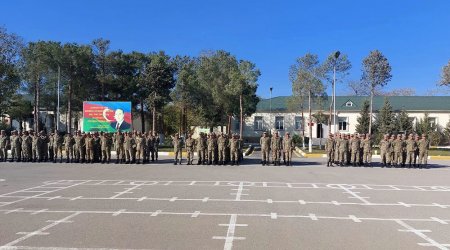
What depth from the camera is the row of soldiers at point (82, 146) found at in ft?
76.0

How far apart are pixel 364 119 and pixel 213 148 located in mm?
33807

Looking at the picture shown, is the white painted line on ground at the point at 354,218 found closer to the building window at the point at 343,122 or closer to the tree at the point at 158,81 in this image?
the tree at the point at 158,81

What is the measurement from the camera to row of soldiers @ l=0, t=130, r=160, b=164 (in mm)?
23172

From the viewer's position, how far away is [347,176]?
17641mm

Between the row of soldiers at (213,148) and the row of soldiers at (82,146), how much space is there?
6.07 ft

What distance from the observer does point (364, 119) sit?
52219mm

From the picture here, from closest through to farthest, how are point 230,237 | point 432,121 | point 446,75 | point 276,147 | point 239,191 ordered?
point 230,237 → point 239,191 → point 276,147 → point 446,75 → point 432,121

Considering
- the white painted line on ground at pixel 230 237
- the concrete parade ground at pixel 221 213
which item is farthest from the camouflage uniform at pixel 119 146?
the white painted line on ground at pixel 230 237

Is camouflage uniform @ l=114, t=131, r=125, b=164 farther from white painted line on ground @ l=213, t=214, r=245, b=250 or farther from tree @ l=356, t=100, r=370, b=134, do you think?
tree @ l=356, t=100, r=370, b=134

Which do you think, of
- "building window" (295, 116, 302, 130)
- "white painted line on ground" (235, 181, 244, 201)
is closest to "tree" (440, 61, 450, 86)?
"building window" (295, 116, 302, 130)

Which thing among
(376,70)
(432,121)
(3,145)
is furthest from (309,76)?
(3,145)

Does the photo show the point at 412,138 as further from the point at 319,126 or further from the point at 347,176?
the point at 319,126

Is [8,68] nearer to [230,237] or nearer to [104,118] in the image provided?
[104,118]

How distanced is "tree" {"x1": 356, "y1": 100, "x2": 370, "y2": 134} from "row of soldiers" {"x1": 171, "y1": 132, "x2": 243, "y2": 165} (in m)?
32.4
